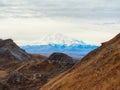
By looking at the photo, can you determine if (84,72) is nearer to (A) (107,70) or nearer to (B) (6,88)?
(A) (107,70)

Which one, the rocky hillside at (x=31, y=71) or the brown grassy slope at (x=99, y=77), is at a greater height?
the brown grassy slope at (x=99, y=77)

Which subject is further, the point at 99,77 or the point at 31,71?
the point at 31,71

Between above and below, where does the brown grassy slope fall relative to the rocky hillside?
above

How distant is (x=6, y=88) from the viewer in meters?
94.6

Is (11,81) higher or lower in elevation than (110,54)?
lower

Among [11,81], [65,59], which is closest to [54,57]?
[65,59]

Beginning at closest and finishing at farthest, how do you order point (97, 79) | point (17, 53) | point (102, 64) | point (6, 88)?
point (97, 79), point (102, 64), point (6, 88), point (17, 53)

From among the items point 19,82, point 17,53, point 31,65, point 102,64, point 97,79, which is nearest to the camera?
point 97,79

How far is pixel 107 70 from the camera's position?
5772 cm

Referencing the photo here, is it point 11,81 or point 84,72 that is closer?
point 84,72

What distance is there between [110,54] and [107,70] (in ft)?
25.2

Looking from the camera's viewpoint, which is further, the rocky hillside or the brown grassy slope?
the rocky hillside

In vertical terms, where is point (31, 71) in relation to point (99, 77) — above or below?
below

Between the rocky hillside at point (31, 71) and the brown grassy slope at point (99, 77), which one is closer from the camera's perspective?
the brown grassy slope at point (99, 77)
